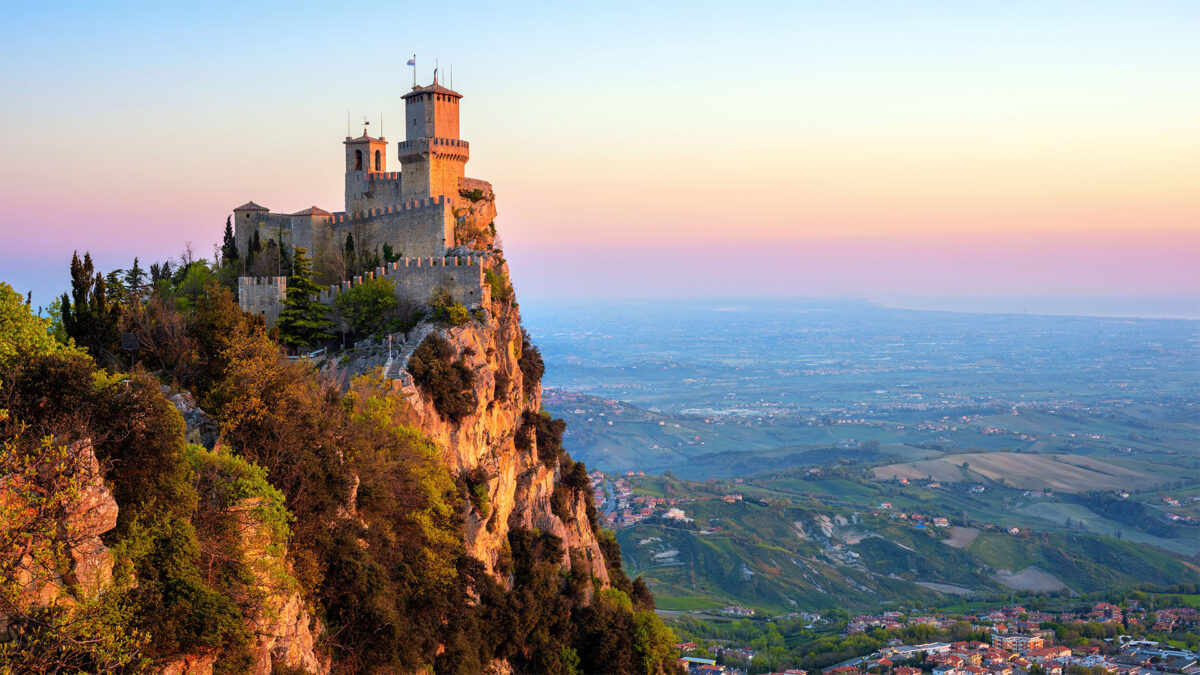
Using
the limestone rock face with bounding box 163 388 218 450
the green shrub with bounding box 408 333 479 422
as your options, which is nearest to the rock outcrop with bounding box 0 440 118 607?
the limestone rock face with bounding box 163 388 218 450

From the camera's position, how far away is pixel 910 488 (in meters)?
147

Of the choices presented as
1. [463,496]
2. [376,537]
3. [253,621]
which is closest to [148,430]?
[253,621]

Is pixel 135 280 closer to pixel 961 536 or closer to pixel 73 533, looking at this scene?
pixel 73 533

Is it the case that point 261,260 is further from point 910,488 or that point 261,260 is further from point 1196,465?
point 1196,465

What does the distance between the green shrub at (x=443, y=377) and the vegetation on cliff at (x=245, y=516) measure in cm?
7

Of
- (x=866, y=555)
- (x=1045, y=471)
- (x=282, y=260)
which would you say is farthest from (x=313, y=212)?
(x=1045, y=471)

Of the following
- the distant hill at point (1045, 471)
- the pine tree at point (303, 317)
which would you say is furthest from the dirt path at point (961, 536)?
the pine tree at point (303, 317)

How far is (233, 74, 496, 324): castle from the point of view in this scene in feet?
137

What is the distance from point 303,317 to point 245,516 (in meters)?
19.2

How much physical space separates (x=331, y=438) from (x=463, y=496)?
28.0 feet

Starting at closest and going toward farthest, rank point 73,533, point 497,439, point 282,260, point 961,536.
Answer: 1. point 73,533
2. point 497,439
3. point 282,260
4. point 961,536

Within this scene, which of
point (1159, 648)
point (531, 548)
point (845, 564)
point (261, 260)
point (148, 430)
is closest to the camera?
point (148, 430)

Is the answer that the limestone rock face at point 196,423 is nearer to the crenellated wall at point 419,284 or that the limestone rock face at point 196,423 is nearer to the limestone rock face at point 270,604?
the limestone rock face at point 270,604

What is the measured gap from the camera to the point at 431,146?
43.2 metres
